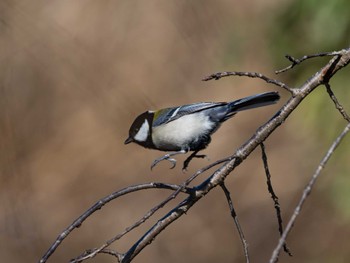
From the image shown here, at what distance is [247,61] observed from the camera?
11.1 metres

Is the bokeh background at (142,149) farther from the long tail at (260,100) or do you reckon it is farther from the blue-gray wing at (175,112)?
the long tail at (260,100)

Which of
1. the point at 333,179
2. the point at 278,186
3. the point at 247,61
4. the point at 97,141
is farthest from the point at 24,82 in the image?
the point at 333,179

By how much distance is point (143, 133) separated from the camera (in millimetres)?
3727

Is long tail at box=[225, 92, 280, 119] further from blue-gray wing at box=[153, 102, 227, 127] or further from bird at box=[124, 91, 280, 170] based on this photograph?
blue-gray wing at box=[153, 102, 227, 127]

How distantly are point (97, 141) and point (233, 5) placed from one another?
9.86 feet

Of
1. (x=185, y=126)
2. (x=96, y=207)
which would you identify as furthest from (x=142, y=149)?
(x=96, y=207)

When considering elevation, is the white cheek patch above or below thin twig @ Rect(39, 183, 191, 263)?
above

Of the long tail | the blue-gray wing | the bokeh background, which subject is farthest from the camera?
the bokeh background

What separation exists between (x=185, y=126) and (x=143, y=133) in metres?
0.27

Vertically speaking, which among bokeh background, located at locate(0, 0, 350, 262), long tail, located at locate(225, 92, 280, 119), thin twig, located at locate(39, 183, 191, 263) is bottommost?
thin twig, located at locate(39, 183, 191, 263)

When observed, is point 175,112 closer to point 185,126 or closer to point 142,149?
point 185,126

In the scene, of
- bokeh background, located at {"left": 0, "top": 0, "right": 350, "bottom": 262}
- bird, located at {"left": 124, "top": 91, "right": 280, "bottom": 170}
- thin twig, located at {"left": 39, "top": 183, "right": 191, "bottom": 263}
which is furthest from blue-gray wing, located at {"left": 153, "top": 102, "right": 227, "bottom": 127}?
bokeh background, located at {"left": 0, "top": 0, "right": 350, "bottom": 262}

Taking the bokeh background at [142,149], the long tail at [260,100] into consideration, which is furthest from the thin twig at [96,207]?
the bokeh background at [142,149]

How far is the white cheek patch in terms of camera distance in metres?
3.70
